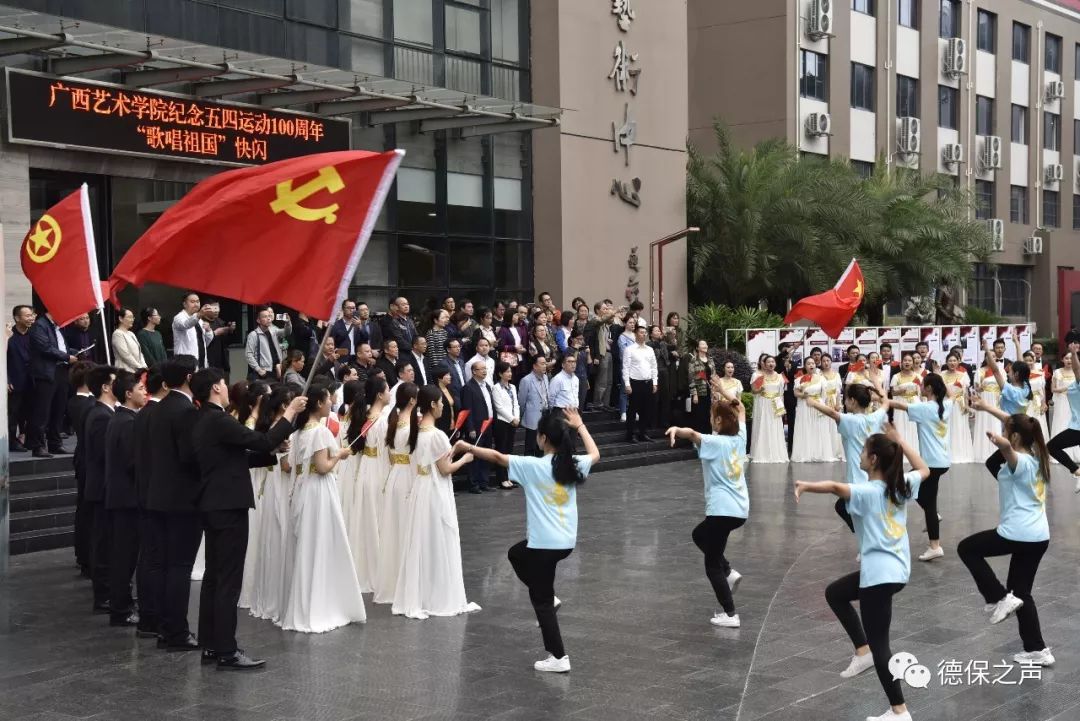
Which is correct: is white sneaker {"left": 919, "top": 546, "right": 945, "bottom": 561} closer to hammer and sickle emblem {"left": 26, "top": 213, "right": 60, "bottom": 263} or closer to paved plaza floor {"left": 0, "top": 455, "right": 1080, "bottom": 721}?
paved plaza floor {"left": 0, "top": 455, "right": 1080, "bottom": 721}

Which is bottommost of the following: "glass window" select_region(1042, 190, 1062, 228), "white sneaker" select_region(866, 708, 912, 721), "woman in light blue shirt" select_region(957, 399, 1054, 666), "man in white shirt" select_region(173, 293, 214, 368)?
"white sneaker" select_region(866, 708, 912, 721)

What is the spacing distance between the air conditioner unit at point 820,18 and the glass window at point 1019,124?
42.9 ft

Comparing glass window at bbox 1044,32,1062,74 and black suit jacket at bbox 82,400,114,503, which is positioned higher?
glass window at bbox 1044,32,1062,74

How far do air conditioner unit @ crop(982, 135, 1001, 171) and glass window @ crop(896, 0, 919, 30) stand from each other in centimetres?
508

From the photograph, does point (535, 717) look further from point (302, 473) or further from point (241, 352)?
point (241, 352)

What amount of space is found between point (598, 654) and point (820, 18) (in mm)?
30173

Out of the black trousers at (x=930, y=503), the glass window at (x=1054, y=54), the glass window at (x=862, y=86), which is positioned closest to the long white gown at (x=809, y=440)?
the black trousers at (x=930, y=503)

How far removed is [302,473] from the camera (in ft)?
33.8

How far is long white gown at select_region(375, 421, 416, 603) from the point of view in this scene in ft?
36.1

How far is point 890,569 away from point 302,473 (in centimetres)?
471

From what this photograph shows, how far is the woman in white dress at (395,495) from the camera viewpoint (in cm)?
1082

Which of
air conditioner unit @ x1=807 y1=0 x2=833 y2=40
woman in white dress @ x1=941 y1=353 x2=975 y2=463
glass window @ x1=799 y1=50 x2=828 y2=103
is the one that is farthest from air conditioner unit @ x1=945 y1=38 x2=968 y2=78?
woman in white dress @ x1=941 y1=353 x2=975 y2=463

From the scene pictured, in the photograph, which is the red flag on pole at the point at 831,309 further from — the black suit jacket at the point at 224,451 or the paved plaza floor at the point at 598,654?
the black suit jacket at the point at 224,451

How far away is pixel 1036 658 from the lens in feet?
27.7
